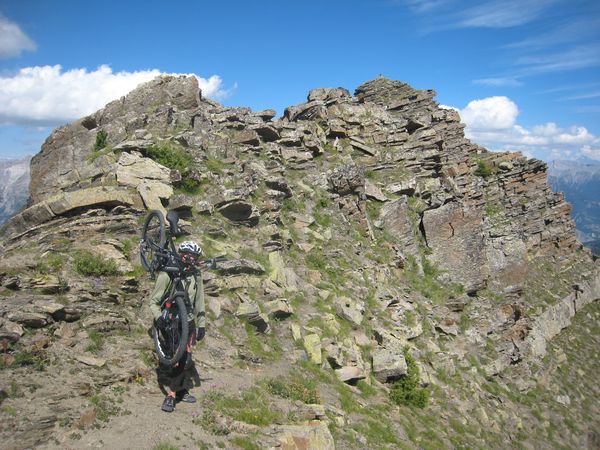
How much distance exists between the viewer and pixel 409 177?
34.2 metres

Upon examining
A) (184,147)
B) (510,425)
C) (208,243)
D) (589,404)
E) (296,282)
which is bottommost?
(589,404)

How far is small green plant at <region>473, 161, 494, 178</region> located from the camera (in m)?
38.7

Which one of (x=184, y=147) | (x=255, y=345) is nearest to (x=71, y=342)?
(x=255, y=345)

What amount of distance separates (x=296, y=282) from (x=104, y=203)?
9.35m

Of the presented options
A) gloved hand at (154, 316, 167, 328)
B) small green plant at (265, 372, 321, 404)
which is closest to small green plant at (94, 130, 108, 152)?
gloved hand at (154, 316, 167, 328)

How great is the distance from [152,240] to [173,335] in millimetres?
3154

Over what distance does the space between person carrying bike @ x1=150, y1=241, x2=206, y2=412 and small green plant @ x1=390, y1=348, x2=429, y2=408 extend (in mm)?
9701

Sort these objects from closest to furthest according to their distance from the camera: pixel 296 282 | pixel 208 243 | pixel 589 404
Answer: pixel 208 243 → pixel 296 282 → pixel 589 404

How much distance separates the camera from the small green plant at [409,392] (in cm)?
1734

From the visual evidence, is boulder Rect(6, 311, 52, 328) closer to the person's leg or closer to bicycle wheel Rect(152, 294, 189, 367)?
bicycle wheel Rect(152, 294, 189, 367)

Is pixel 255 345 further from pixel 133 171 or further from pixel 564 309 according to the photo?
pixel 564 309

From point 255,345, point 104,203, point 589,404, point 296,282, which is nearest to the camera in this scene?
point 255,345

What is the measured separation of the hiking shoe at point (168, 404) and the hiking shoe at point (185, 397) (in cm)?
50

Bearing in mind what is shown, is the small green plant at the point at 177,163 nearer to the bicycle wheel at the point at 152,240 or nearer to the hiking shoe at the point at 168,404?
the bicycle wheel at the point at 152,240
